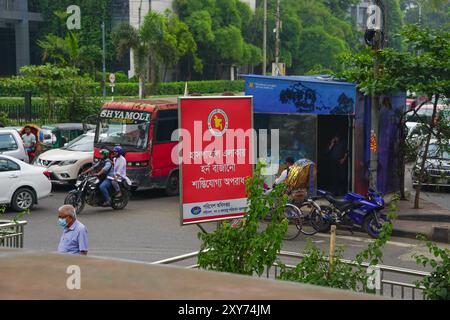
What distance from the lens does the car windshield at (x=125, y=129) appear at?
20391 mm

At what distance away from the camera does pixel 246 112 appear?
9625 millimetres

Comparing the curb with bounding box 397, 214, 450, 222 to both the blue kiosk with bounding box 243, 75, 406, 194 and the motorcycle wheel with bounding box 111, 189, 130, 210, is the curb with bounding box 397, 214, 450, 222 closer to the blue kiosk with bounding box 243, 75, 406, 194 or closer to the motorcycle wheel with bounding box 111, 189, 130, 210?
the blue kiosk with bounding box 243, 75, 406, 194

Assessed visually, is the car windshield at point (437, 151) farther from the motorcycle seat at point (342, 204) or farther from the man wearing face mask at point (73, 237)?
the man wearing face mask at point (73, 237)

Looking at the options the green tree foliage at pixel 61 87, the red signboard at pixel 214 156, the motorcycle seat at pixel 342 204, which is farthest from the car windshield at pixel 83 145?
the red signboard at pixel 214 156

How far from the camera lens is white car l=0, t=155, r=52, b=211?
690 inches

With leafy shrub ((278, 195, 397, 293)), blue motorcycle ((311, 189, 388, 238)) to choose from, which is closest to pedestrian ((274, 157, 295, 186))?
blue motorcycle ((311, 189, 388, 238))

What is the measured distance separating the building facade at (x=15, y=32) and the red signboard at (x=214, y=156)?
48491 millimetres

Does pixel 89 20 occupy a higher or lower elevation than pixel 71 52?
higher

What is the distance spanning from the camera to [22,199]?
58.7 ft

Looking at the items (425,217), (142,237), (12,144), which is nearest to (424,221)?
(425,217)

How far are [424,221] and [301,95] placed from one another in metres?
3.76

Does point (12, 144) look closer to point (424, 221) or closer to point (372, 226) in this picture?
point (372, 226)

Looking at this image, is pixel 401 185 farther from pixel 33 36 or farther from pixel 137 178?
pixel 33 36

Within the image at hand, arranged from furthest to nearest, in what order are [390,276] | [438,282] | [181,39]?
[181,39] → [390,276] → [438,282]
